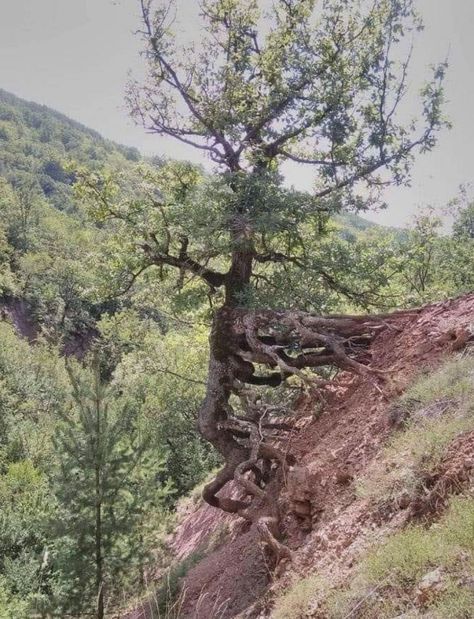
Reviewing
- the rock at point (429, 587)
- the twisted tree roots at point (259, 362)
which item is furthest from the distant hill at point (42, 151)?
the rock at point (429, 587)

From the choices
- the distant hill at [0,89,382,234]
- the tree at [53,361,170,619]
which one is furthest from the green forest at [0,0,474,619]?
the distant hill at [0,89,382,234]

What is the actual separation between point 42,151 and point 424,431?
165 metres

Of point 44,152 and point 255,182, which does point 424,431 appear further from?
point 44,152

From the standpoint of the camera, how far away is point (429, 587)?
10.6 ft

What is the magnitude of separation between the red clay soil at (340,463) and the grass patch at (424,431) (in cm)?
23

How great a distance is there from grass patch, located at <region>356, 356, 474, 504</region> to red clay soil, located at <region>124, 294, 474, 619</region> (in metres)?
0.23

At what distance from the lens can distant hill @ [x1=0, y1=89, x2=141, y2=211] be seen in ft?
414

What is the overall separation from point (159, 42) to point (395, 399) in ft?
24.5

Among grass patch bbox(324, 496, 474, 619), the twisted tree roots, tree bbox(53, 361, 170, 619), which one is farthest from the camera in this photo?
the twisted tree roots

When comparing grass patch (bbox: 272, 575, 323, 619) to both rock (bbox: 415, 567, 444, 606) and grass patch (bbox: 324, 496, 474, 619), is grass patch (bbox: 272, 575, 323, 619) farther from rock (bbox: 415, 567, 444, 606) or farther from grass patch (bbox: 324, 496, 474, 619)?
rock (bbox: 415, 567, 444, 606)

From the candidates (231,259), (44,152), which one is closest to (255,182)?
(231,259)

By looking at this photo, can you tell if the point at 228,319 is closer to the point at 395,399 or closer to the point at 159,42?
the point at 395,399

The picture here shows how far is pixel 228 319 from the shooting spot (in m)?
9.23

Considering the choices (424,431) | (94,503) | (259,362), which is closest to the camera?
(424,431)
